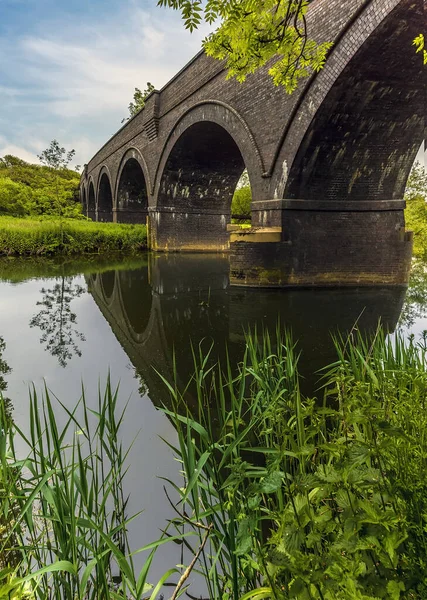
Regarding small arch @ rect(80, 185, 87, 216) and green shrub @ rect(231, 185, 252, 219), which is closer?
green shrub @ rect(231, 185, 252, 219)

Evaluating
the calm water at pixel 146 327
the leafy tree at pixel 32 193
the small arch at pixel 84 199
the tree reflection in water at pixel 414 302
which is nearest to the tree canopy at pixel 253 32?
the calm water at pixel 146 327

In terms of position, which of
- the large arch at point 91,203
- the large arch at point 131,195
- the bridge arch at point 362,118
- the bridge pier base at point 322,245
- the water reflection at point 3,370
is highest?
the large arch at point 91,203

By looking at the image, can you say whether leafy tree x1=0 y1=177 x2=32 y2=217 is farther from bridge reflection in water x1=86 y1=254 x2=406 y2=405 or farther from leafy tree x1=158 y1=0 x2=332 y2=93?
leafy tree x1=158 y1=0 x2=332 y2=93

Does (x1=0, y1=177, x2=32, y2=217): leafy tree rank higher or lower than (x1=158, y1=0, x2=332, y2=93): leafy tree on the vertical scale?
higher

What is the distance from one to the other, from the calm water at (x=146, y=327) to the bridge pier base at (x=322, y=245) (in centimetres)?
50

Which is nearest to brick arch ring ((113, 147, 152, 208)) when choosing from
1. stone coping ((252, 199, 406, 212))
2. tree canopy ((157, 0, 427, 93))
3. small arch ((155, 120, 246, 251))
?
small arch ((155, 120, 246, 251))

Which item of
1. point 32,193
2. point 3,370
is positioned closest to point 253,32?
point 3,370

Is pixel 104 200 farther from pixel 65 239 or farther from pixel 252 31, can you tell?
pixel 252 31

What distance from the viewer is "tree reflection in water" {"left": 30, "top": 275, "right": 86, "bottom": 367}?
148 inches

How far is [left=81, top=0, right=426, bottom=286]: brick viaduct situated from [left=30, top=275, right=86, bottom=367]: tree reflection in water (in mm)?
3376

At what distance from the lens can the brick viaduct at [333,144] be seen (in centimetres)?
545

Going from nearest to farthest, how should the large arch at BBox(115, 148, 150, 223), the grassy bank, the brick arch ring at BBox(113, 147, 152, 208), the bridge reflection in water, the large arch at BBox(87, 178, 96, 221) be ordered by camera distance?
the bridge reflection in water
the grassy bank
the brick arch ring at BBox(113, 147, 152, 208)
the large arch at BBox(115, 148, 150, 223)
the large arch at BBox(87, 178, 96, 221)

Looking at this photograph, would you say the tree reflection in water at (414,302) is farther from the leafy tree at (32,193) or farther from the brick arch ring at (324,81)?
the leafy tree at (32,193)

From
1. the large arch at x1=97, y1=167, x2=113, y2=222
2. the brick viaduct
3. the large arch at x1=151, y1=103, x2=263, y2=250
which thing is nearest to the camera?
the brick viaduct
